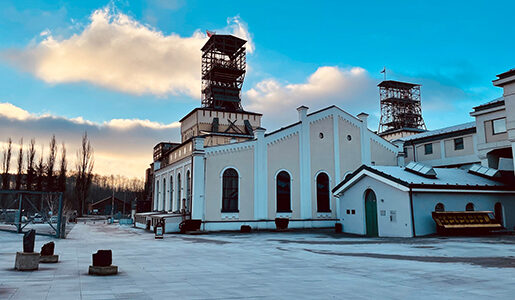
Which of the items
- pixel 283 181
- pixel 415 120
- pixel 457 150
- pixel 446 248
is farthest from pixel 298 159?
pixel 415 120

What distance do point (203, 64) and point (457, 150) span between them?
3589cm

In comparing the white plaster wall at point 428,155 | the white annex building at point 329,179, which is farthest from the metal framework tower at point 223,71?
the white plaster wall at point 428,155

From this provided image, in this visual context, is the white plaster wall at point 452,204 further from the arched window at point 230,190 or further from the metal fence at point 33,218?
the metal fence at point 33,218

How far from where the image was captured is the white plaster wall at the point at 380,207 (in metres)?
22.1

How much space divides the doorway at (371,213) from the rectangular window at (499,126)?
44.4 feet

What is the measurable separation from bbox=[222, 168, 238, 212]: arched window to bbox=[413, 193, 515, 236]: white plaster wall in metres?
13.8

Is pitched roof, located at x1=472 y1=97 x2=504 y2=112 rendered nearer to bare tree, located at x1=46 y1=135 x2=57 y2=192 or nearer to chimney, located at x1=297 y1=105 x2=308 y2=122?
chimney, located at x1=297 y1=105 x2=308 y2=122

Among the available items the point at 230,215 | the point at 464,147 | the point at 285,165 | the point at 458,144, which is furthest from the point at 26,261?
the point at 458,144

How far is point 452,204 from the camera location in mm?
23531

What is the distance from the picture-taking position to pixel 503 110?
97.0ft

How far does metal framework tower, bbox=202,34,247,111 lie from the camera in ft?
172

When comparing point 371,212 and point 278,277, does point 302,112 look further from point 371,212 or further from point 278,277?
point 278,277

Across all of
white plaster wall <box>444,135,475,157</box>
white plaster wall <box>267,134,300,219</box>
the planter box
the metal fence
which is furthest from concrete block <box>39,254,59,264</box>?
white plaster wall <box>444,135,475,157</box>

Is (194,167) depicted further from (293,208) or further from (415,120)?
(415,120)
